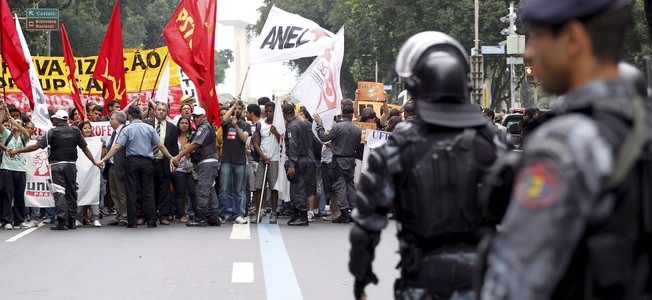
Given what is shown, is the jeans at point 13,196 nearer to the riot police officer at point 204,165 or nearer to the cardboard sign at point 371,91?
the riot police officer at point 204,165

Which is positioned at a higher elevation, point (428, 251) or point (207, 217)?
point (428, 251)

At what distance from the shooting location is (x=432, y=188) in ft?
15.4

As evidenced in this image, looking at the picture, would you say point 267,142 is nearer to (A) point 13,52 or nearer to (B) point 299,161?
(B) point 299,161

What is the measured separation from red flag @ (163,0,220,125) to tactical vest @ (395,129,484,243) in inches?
554

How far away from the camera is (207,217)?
18.1 metres

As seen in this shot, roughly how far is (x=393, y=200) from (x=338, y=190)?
A: 13.7m

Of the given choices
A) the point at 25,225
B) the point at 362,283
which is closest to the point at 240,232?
the point at 25,225

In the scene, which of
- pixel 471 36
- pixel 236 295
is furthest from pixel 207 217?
pixel 471 36

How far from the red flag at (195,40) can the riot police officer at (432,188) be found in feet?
45.9

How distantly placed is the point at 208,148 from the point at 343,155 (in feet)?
6.33

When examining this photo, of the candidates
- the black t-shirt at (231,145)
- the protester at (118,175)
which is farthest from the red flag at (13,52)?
the black t-shirt at (231,145)

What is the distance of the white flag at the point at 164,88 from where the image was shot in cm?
2136

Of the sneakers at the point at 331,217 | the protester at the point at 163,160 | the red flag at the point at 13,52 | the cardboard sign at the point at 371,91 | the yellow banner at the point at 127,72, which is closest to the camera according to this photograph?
the protester at the point at 163,160

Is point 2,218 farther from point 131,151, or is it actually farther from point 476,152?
point 476,152
